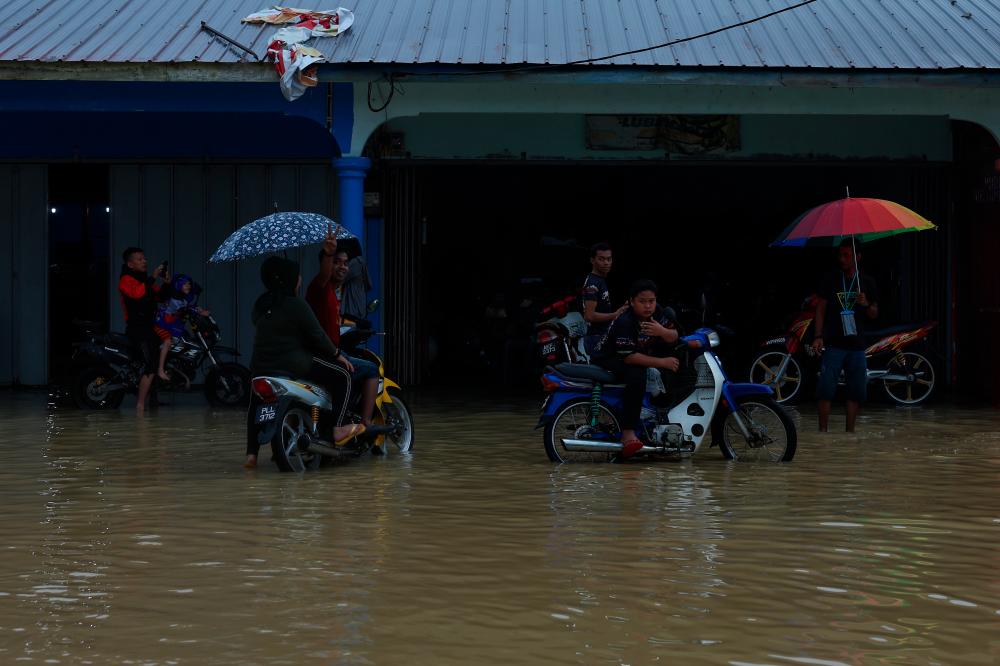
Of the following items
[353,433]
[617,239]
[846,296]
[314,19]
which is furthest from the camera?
[617,239]

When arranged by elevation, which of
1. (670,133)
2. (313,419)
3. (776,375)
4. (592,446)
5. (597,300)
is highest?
(670,133)

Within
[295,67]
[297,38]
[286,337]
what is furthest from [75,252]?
[286,337]

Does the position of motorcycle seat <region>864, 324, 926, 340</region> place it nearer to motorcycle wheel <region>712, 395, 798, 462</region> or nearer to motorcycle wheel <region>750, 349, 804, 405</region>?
motorcycle wheel <region>750, 349, 804, 405</region>

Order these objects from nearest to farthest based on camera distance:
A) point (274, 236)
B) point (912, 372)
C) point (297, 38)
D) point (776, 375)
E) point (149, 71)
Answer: point (274, 236), point (149, 71), point (297, 38), point (776, 375), point (912, 372)

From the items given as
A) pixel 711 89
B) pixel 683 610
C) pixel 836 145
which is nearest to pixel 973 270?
pixel 836 145

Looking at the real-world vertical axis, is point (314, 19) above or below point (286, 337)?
above

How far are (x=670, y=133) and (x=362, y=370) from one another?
23.6 ft

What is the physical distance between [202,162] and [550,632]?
1266cm

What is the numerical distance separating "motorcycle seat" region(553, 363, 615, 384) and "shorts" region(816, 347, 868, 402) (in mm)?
2627

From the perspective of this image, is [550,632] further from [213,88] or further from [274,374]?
[213,88]

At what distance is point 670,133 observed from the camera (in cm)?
1586

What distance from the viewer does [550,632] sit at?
488cm

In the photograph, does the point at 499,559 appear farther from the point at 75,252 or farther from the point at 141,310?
the point at 75,252

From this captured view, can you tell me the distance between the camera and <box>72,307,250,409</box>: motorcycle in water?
45.8 ft
